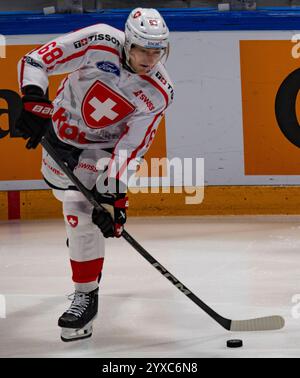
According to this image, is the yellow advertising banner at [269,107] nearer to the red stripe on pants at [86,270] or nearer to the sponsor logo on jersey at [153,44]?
the red stripe on pants at [86,270]

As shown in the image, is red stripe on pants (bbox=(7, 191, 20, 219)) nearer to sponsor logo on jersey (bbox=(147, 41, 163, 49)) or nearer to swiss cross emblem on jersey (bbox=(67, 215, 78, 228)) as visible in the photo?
swiss cross emblem on jersey (bbox=(67, 215, 78, 228))

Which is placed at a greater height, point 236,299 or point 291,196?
point 291,196

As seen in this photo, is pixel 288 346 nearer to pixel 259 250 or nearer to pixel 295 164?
pixel 259 250

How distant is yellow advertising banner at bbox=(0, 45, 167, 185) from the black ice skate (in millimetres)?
3229

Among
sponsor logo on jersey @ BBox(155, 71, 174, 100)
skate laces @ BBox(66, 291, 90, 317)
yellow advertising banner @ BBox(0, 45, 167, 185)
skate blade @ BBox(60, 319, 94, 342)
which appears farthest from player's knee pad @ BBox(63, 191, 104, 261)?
yellow advertising banner @ BBox(0, 45, 167, 185)

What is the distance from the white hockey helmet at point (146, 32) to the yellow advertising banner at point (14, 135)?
3.27m

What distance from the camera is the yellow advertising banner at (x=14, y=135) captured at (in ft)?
23.6

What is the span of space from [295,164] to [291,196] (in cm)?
23

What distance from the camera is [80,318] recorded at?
3.93 metres

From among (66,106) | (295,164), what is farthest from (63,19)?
(66,106)

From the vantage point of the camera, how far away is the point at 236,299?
460 centimetres

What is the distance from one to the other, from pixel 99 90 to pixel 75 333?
38.3 inches
